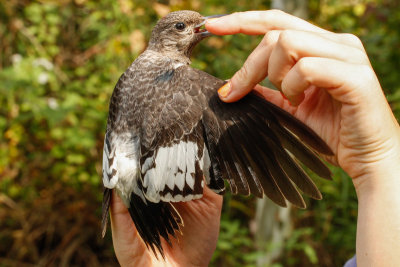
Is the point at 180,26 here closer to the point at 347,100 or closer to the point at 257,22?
the point at 257,22

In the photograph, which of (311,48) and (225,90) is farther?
(225,90)

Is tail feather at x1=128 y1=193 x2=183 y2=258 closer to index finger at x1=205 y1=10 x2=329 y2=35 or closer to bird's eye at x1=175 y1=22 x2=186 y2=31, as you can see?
index finger at x1=205 y1=10 x2=329 y2=35

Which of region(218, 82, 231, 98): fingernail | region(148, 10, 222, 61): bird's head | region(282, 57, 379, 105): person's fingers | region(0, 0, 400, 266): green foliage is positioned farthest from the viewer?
region(0, 0, 400, 266): green foliage

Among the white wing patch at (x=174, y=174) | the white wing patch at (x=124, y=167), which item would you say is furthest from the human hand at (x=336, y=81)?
the white wing patch at (x=124, y=167)

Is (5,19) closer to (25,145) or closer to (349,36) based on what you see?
(25,145)

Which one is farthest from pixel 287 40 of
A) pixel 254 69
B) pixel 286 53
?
pixel 254 69

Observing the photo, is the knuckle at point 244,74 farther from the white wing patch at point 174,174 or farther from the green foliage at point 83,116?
the green foliage at point 83,116

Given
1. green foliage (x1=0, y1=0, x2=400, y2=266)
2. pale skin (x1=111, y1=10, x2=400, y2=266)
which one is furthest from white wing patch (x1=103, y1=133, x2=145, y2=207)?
green foliage (x1=0, y1=0, x2=400, y2=266)
